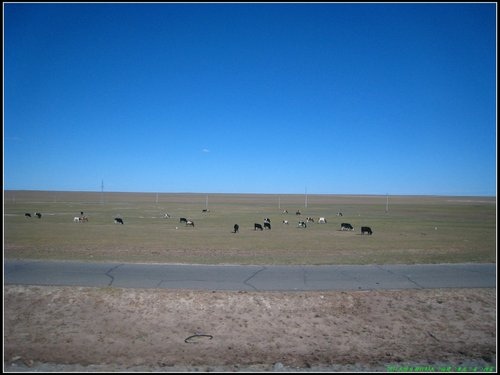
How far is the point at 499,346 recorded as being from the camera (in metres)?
8.76

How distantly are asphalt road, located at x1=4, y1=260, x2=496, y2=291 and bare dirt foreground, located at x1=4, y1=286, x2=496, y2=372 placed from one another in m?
0.62

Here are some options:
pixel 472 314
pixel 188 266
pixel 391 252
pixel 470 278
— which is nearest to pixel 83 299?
pixel 188 266

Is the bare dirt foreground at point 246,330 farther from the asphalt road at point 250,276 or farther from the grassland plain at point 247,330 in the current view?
the asphalt road at point 250,276

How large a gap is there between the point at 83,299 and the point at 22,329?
5.27 feet

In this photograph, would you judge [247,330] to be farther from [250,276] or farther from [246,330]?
[250,276]

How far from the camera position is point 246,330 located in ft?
30.2

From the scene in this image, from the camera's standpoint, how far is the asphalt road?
11.3m

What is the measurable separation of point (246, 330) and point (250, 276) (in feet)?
10.6

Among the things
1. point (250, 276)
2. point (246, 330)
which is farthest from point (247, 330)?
point (250, 276)

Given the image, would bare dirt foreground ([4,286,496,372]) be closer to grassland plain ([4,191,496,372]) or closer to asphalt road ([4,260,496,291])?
grassland plain ([4,191,496,372])

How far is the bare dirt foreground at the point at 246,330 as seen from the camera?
7941mm

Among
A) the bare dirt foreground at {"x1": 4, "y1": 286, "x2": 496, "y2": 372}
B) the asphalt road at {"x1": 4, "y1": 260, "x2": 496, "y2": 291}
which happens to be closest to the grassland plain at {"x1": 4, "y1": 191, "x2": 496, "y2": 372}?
the bare dirt foreground at {"x1": 4, "y1": 286, "x2": 496, "y2": 372}

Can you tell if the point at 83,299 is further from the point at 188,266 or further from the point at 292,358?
the point at 292,358

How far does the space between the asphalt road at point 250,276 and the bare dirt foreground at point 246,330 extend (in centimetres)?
62
